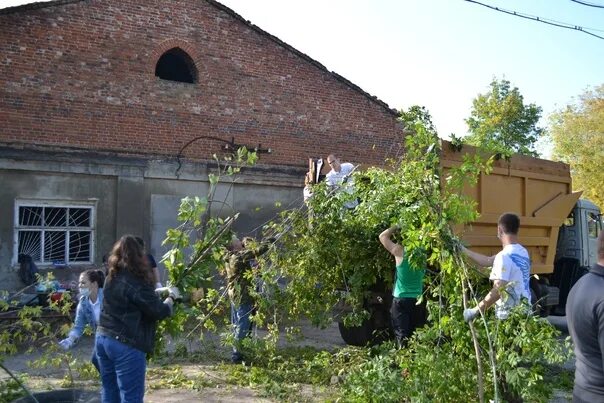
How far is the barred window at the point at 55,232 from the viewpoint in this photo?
43.5 ft

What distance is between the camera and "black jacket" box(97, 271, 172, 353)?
4.82 meters

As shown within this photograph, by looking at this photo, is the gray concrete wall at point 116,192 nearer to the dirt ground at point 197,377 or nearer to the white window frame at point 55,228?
the white window frame at point 55,228

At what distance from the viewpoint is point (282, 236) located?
7.70 meters

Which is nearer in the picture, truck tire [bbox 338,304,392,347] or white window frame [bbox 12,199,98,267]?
truck tire [bbox 338,304,392,347]

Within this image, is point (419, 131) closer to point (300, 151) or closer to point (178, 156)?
point (178, 156)

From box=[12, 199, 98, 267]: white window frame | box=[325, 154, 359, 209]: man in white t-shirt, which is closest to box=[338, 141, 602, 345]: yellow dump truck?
box=[325, 154, 359, 209]: man in white t-shirt

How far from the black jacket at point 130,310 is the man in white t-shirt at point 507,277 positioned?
2.44 meters

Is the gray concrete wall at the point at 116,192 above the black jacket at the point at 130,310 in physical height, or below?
above

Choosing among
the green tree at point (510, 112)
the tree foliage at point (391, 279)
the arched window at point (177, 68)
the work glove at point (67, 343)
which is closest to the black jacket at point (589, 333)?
the tree foliage at point (391, 279)

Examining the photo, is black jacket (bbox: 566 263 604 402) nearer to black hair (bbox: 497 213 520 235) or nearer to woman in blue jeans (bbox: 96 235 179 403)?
black hair (bbox: 497 213 520 235)

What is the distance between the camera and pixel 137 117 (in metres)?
14.5

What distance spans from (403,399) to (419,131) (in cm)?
246

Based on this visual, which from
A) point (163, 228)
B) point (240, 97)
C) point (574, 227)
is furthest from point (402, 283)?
point (240, 97)

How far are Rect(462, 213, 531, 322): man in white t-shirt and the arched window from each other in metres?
10.9
